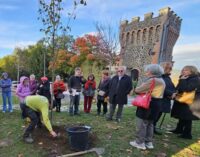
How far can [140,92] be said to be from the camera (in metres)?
5.05

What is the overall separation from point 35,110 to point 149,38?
24.3 meters

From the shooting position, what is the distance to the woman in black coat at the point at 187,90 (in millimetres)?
6051

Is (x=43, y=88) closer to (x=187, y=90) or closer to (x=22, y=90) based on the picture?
(x=22, y=90)

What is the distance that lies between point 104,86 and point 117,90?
141 cm

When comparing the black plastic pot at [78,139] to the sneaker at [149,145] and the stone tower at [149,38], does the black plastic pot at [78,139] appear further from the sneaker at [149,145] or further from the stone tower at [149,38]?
the stone tower at [149,38]

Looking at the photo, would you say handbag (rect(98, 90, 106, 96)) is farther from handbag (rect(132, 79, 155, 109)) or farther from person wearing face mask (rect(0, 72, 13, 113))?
handbag (rect(132, 79, 155, 109))

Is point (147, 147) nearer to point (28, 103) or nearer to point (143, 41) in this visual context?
point (28, 103)

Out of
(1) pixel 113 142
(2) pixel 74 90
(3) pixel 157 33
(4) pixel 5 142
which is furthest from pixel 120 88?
(3) pixel 157 33

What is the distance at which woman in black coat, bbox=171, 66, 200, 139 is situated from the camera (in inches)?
238

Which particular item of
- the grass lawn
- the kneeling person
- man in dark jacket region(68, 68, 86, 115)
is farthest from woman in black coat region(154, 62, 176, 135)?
man in dark jacket region(68, 68, 86, 115)

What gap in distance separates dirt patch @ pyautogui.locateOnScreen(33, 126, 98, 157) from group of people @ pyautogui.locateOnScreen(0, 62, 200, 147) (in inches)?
7.9

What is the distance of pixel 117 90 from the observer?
7.57 metres

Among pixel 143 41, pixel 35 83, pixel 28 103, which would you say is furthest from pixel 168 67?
pixel 143 41

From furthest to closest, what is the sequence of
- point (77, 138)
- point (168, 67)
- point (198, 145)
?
point (168, 67), point (198, 145), point (77, 138)
